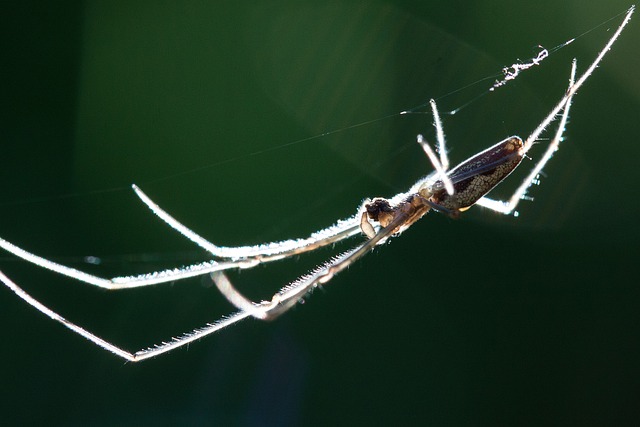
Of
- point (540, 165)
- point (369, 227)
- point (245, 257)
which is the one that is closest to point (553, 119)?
point (540, 165)

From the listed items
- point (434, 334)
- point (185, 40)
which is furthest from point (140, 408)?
point (185, 40)

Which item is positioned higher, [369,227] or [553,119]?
[369,227]

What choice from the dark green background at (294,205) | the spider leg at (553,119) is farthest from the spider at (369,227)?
the dark green background at (294,205)

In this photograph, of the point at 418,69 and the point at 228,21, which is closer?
the point at 418,69

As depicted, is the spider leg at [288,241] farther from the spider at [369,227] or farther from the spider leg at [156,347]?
the spider leg at [156,347]

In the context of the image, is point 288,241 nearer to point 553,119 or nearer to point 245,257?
point 245,257

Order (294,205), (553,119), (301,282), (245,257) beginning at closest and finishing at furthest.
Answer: (553,119) → (301,282) → (245,257) → (294,205)

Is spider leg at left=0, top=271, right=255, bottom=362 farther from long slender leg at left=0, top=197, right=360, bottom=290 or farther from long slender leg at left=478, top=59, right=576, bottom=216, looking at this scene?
long slender leg at left=478, top=59, right=576, bottom=216

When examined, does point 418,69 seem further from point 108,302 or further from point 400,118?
point 108,302
